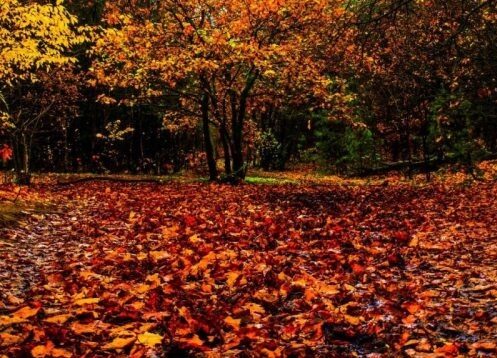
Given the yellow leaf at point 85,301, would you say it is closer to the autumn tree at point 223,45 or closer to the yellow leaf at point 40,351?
the yellow leaf at point 40,351

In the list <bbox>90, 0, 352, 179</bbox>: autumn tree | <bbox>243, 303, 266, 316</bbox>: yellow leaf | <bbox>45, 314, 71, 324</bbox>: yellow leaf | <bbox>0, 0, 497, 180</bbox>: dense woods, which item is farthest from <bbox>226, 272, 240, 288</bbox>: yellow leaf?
<bbox>90, 0, 352, 179</bbox>: autumn tree

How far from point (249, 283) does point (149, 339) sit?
2215 mm

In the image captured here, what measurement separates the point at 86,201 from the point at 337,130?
23290 millimetres

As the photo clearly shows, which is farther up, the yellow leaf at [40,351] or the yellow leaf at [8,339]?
the yellow leaf at [8,339]

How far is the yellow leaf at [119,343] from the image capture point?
4.33 meters

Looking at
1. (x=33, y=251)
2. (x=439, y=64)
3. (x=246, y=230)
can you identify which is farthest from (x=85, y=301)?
(x=439, y=64)

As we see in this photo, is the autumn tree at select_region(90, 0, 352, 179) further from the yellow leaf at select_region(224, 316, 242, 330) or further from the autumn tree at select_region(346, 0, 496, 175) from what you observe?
the yellow leaf at select_region(224, 316, 242, 330)

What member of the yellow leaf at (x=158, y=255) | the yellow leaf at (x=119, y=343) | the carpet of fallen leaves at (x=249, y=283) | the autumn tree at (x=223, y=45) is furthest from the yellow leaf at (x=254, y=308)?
the autumn tree at (x=223, y=45)

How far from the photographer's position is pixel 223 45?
18266 millimetres

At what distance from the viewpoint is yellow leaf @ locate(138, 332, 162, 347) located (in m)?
4.36

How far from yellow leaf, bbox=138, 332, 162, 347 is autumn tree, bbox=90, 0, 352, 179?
1413cm

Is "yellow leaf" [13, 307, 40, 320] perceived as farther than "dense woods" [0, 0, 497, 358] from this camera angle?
Yes

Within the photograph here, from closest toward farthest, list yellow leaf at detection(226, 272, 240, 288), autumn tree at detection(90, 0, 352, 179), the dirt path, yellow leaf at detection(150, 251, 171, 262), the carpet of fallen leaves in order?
the carpet of fallen leaves < the dirt path < yellow leaf at detection(226, 272, 240, 288) < yellow leaf at detection(150, 251, 171, 262) < autumn tree at detection(90, 0, 352, 179)

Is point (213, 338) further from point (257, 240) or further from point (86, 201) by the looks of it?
point (86, 201)
